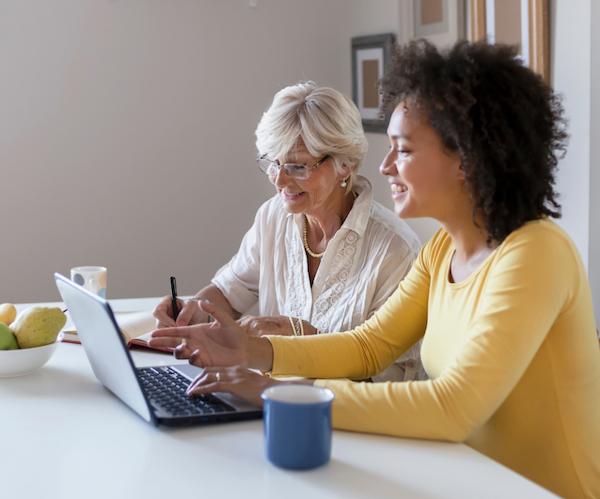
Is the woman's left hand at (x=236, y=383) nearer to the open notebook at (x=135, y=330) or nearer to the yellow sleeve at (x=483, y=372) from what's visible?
the yellow sleeve at (x=483, y=372)

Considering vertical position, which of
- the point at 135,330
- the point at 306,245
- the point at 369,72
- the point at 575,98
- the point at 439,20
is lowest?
the point at 135,330

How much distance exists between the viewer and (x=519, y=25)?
2.48 meters

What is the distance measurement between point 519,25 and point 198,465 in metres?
1.76

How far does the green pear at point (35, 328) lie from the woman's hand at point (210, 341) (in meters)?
0.20

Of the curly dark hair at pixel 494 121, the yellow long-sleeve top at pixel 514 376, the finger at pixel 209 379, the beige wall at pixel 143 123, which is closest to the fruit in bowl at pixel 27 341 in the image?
the finger at pixel 209 379

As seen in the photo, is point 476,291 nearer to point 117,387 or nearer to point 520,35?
point 117,387

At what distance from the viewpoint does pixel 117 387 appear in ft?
4.79

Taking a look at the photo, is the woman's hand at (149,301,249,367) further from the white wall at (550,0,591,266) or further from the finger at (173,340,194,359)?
the white wall at (550,0,591,266)

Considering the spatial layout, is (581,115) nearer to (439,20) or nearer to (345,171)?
(345,171)

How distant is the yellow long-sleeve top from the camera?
1.28 m

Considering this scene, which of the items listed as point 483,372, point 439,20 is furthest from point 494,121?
point 439,20

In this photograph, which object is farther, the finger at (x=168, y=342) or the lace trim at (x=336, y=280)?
the lace trim at (x=336, y=280)

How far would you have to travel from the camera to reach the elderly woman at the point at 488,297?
129 centimetres

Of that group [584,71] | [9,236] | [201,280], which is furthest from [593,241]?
[9,236]
